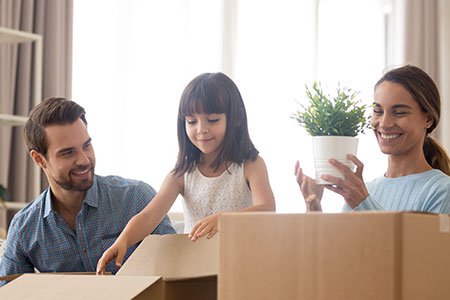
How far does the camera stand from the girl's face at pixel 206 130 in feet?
7.03

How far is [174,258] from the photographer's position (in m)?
1.48

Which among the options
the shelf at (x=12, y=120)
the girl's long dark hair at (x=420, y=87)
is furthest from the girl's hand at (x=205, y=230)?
the shelf at (x=12, y=120)

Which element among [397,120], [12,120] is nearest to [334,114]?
[397,120]

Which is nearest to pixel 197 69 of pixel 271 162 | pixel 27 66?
pixel 271 162

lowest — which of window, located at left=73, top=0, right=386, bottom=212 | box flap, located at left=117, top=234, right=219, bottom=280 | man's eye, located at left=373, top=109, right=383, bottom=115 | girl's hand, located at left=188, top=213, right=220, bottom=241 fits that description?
box flap, located at left=117, top=234, right=219, bottom=280

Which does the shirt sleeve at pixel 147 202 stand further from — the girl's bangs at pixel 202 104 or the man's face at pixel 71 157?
the girl's bangs at pixel 202 104

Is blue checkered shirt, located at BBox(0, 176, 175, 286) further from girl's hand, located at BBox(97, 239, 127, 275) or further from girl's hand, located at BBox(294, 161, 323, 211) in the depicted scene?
girl's hand, located at BBox(294, 161, 323, 211)

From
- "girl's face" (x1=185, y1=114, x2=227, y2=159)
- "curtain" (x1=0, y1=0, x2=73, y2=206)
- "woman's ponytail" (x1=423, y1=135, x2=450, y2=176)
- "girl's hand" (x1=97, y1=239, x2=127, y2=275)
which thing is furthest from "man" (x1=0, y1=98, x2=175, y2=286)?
"curtain" (x1=0, y1=0, x2=73, y2=206)

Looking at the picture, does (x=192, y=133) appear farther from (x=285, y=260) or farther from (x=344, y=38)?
(x=344, y=38)

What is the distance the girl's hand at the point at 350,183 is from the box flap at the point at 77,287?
1.52 feet

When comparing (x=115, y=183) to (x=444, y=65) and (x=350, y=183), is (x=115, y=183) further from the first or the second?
(x=444, y=65)

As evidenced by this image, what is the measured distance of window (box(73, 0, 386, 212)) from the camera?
4.11m

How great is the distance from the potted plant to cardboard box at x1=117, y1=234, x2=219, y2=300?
273 mm

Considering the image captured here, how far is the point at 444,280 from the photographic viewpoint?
37.9 inches
